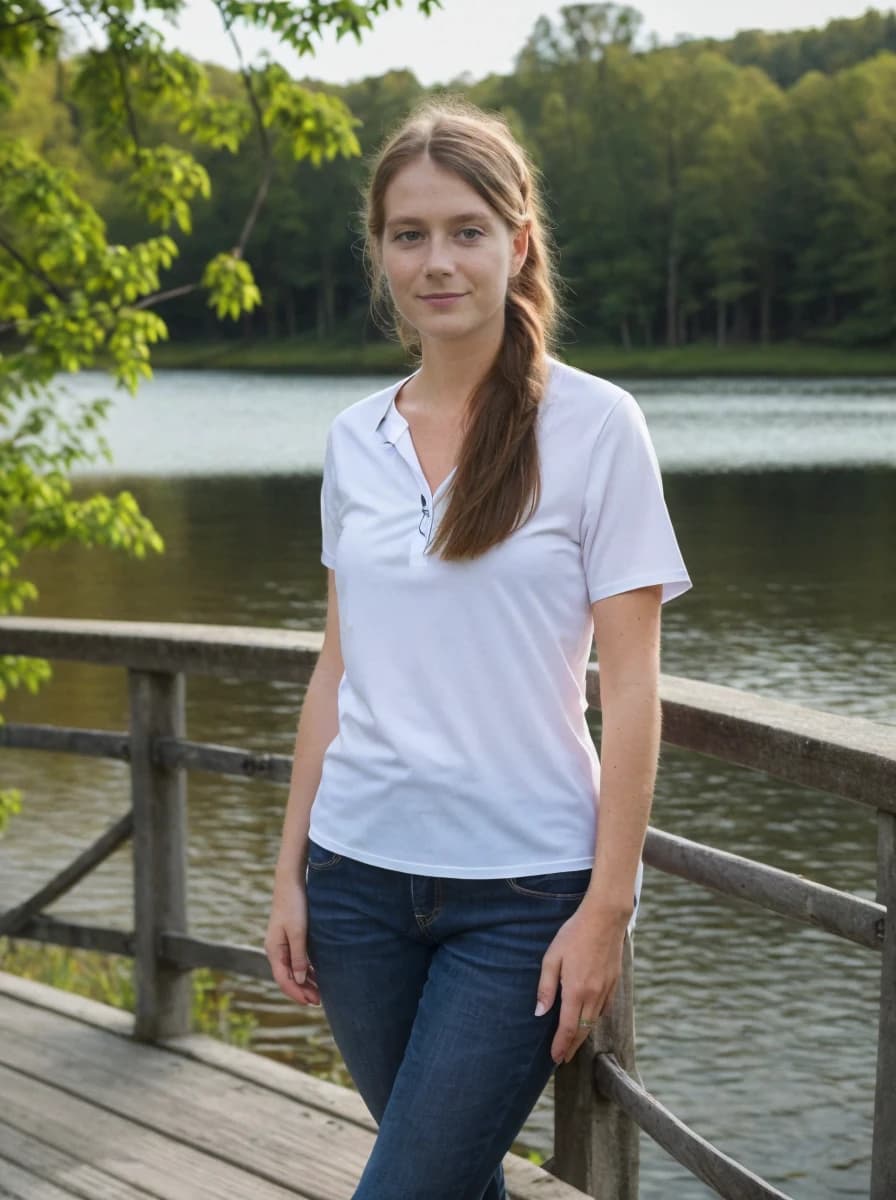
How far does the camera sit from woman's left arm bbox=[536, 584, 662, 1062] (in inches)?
78.7

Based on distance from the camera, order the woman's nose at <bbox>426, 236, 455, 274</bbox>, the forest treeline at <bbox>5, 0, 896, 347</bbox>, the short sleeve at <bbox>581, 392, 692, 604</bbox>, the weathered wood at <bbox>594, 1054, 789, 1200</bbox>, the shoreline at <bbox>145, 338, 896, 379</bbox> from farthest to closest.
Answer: the forest treeline at <bbox>5, 0, 896, 347</bbox>
the shoreline at <bbox>145, 338, 896, 379</bbox>
the weathered wood at <bbox>594, 1054, 789, 1200</bbox>
the woman's nose at <bbox>426, 236, 455, 274</bbox>
the short sleeve at <bbox>581, 392, 692, 604</bbox>

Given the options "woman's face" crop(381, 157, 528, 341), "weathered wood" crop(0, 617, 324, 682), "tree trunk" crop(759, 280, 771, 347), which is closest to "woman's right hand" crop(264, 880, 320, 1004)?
"woman's face" crop(381, 157, 528, 341)

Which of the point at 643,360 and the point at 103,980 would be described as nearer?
the point at 103,980

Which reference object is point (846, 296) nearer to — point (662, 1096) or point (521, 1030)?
point (662, 1096)

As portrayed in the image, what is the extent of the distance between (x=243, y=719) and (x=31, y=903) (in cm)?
1084

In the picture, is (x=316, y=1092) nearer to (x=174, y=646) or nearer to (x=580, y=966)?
(x=174, y=646)

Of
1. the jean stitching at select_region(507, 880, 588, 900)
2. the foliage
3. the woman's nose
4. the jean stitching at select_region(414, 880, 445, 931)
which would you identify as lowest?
the foliage

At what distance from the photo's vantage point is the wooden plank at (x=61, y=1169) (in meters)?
3.00

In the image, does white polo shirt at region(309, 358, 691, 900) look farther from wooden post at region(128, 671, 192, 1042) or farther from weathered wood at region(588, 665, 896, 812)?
wooden post at region(128, 671, 192, 1042)

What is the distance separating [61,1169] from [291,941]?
1.11 m

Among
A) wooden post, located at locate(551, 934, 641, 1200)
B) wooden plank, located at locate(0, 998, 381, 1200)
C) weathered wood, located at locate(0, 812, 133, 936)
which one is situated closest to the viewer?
wooden post, located at locate(551, 934, 641, 1200)

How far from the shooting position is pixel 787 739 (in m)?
2.35

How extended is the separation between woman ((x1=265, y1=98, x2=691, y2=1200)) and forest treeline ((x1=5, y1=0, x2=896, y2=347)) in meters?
75.2

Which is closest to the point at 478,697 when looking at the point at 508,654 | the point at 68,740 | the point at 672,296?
the point at 508,654
